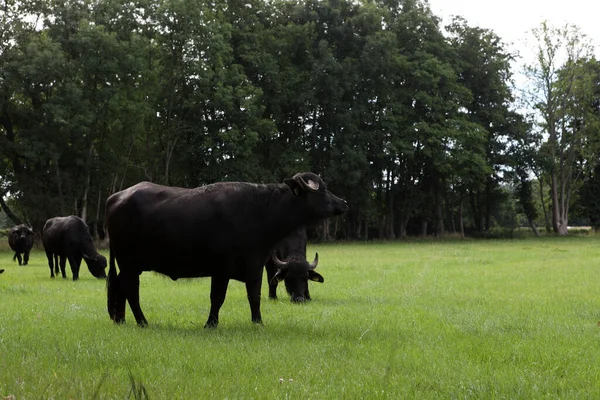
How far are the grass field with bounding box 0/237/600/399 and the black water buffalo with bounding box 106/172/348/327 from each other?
68cm

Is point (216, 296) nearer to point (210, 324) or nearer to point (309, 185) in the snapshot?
point (210, 324)

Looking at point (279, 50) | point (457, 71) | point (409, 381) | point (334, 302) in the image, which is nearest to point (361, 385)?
point (409, 381)

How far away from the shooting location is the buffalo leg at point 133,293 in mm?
9297

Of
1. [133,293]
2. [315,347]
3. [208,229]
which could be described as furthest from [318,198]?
[133,293]

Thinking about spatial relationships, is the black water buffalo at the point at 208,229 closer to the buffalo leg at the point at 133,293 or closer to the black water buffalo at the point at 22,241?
the buffalo leg at the point at 133,293

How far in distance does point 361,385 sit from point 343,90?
4304 cm

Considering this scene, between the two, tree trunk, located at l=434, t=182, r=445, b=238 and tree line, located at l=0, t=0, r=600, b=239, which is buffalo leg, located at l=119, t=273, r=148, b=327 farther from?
tree trunk, located at l=434, t=182, r=445, b=238

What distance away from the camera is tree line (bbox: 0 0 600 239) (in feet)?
133

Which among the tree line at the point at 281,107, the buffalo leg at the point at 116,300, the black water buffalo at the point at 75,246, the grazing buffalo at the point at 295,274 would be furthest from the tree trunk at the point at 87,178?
the buffalo leg at the point at 116,300

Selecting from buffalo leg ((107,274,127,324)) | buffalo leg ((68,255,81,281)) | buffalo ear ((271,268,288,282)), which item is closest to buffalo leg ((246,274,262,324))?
buffalo leg ((107,274,127,324))

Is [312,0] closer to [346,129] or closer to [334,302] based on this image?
[346,129]

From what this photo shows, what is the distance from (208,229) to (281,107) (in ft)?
139

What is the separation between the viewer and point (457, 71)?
54281 millimetres

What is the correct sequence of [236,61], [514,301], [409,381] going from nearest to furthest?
[409,381], [514,301], [236,61]
